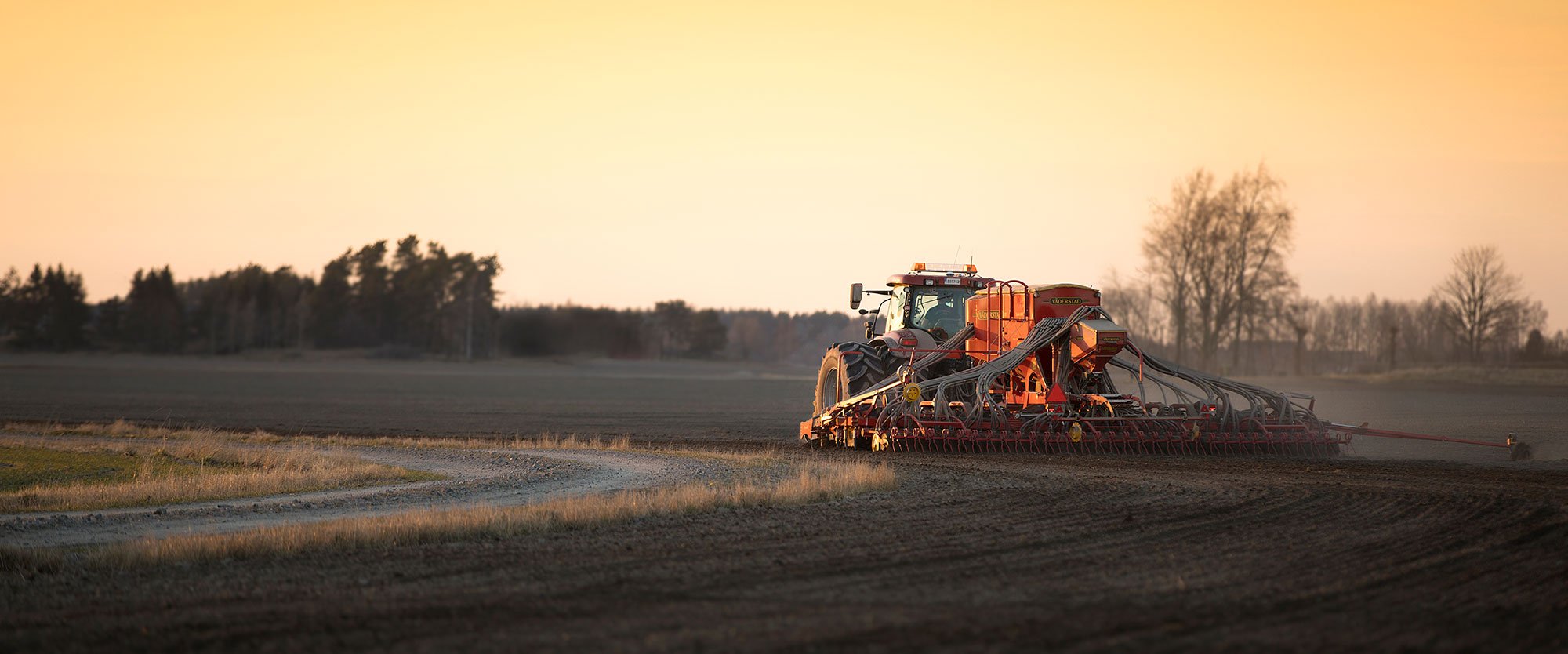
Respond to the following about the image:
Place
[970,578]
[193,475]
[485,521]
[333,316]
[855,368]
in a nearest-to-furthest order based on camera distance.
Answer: [970,578]
[485,521]
[193,475]
[855,368]
[333,316]

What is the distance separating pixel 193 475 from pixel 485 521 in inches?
369

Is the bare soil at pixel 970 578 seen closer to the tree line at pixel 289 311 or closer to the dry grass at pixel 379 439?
the dry grass at pixel 379 439

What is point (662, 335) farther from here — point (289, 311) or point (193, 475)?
point (193, 475)

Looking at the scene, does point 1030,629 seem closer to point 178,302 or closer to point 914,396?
point 914,396

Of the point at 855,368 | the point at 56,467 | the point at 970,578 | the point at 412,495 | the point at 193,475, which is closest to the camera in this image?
the point at 970,578

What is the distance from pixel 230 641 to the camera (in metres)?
6.94

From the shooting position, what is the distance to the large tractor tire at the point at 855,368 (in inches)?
867

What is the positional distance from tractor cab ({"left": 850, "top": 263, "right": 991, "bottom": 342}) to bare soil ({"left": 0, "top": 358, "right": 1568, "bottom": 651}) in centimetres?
596

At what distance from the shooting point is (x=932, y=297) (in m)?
23.2

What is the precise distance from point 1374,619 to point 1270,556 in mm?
2309

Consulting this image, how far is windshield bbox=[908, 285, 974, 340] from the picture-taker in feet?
75.7

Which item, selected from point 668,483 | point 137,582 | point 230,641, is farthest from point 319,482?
point 230,641

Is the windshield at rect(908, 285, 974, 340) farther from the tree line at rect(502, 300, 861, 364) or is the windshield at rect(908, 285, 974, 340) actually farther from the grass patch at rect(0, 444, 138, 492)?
the tree line at rect(502, 300, 861, 364)

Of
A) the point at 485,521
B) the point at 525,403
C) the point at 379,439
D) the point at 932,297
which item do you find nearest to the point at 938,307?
the point at 932,297
